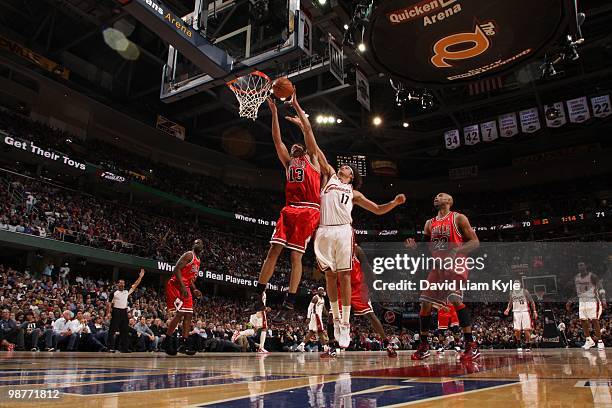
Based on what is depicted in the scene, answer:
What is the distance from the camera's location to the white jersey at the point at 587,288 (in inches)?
401

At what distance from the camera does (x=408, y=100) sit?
15.5 m

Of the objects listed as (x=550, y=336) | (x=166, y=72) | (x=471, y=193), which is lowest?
(x=550, y=336)

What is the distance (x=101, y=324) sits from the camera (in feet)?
38.4

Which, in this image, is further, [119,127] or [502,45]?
[119,127]

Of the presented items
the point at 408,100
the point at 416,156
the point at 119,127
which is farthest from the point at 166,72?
the point at 416,156

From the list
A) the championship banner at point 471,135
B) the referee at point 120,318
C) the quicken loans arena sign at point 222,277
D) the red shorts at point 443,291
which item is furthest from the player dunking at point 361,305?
the championship banner at point 471,135

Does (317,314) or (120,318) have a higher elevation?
(317,314)

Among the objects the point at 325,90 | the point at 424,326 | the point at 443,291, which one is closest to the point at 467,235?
the point at 443,291

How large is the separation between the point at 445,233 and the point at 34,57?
19.3m

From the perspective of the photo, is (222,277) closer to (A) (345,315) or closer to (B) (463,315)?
(A) (345,315)

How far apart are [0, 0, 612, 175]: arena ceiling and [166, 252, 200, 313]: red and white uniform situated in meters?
9.37

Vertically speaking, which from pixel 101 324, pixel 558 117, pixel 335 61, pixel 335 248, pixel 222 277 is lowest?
pixel 101 324

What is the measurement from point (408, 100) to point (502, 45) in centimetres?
813

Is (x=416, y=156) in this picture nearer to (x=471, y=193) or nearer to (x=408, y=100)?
(x=471, y=193)
